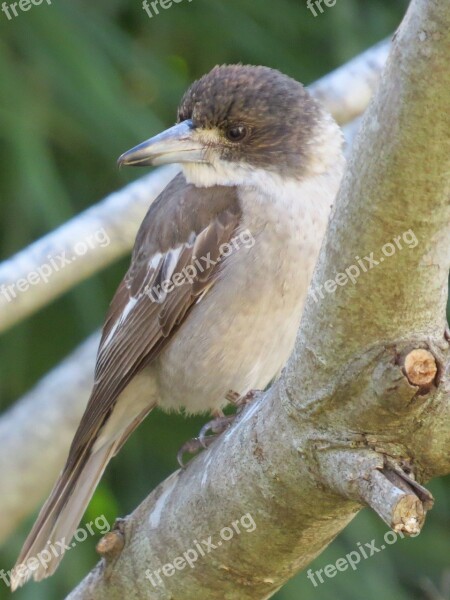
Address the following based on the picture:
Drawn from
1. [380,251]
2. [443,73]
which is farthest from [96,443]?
[443,73]

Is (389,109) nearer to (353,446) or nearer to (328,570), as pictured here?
(353,446)

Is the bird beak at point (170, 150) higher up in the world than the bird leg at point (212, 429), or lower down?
higher up

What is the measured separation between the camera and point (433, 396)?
2076 mm

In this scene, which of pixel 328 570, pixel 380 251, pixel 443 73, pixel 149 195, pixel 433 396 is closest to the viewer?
pixel 443 73

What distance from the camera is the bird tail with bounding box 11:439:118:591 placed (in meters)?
3.29

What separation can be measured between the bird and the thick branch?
0.81m

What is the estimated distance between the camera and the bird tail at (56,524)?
3.29 metres

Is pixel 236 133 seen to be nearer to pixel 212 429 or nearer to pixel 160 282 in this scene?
pixel 160 282

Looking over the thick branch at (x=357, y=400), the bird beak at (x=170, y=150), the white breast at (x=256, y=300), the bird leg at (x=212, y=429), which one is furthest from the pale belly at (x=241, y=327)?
the thick branch at (x=357, y=400)

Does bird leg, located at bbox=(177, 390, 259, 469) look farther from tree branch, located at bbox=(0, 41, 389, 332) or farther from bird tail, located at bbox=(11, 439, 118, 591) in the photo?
tree branch, located at bbox=(0, 41, 389, 332)

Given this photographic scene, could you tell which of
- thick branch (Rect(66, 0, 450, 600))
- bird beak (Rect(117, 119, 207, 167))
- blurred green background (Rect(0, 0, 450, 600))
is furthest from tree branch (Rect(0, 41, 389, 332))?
thick branch (Rect(66, 0, 450, 600))

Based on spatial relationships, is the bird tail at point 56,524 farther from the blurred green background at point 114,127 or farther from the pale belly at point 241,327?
the blurred green background at point 114,127

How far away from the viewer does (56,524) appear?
3.38 m

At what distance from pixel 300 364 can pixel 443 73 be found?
2.20ft
